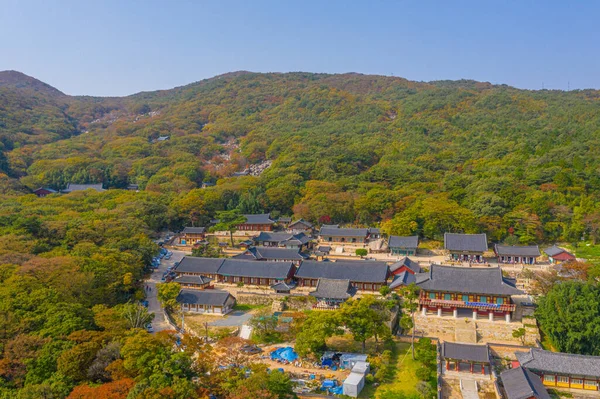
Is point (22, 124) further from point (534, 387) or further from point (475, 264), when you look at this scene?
point (534, 387)

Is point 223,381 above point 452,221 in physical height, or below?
below

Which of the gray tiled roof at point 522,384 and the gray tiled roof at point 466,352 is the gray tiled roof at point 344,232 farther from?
the gray tiled roof at point 522,384

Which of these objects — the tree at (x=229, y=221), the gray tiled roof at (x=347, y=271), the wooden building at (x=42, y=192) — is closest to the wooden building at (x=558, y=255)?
the gray tiled roof at (x=347, y=271)

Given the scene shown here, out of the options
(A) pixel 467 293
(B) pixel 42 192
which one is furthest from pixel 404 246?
(B) pixel 42 192

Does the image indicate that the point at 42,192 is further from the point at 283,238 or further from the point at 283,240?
the point at 283,240

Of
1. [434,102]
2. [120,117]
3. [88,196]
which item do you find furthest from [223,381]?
[120,117]

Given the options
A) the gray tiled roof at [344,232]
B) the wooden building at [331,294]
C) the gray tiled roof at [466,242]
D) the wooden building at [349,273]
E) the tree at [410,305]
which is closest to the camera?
the tree at [410,305]
